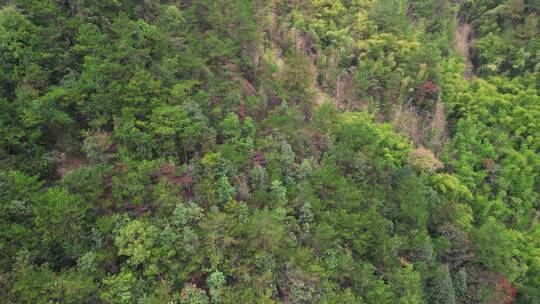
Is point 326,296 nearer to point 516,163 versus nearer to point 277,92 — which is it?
point 277,92

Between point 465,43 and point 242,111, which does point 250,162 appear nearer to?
point 242,111

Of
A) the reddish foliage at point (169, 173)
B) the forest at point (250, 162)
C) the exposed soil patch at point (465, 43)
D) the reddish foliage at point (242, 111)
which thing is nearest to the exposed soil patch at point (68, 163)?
Result: the forest at point (250, 162)

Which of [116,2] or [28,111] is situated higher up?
[116,2]

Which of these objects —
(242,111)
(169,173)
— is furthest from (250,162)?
(169,173)

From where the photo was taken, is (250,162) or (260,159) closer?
(250,162)

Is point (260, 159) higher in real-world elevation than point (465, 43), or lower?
lower

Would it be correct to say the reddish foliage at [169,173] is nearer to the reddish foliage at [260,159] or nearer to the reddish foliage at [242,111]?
the reddish foliage at [260,159]

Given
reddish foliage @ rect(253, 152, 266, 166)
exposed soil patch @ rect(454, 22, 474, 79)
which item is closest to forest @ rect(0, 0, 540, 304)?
reddish foliage @ rect(253, 152, 266, 166)

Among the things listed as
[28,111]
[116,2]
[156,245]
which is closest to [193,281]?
[156,245]
